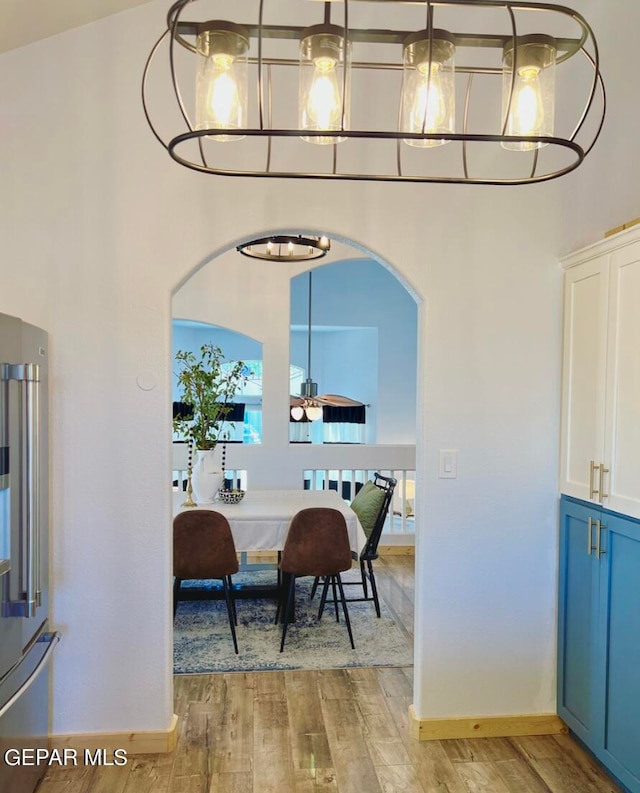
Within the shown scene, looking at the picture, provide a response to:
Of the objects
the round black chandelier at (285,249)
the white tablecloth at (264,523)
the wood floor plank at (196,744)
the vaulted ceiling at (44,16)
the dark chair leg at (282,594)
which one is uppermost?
the vaulted ceiling at (44,16)

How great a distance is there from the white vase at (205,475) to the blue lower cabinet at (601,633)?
227cm

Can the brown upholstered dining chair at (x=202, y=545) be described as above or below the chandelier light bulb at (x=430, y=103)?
below

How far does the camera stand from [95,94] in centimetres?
256

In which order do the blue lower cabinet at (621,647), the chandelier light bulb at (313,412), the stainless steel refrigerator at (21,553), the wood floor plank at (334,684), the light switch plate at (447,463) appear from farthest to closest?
the chandelier light bulb at (313,412)
the wood floor plank at (334,684)
the light switch plate at (447,463)
the blue lower cabinet at (621,647)
the stainless steel refrigerator at (21,553)

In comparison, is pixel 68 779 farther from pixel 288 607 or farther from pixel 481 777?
pixel 481 777

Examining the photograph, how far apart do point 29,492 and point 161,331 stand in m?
0.83

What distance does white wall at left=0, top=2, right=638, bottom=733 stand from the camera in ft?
8.36

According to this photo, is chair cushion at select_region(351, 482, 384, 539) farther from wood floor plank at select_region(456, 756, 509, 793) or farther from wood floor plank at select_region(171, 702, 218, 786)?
wood floor plank at select_region(456, 756, 509, 793)

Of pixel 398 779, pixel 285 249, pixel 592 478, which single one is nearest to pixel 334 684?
pixel 398 779

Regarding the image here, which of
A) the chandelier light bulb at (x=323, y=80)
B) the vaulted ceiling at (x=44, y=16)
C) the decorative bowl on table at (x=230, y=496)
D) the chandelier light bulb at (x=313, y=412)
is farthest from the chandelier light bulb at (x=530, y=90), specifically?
the chandelier light bulb at (x=313, y=412)

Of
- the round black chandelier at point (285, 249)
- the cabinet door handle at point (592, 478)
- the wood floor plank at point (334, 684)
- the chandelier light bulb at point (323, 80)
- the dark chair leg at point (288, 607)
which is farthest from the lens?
the round black chandelier at point (285, 249)

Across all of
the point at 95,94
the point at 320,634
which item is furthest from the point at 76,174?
the point at 320,634

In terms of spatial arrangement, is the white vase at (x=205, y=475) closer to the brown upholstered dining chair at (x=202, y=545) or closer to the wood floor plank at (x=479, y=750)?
the brown upholstered dining chair at (x=202, y=545)

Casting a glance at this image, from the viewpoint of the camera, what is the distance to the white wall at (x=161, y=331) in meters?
2.55
